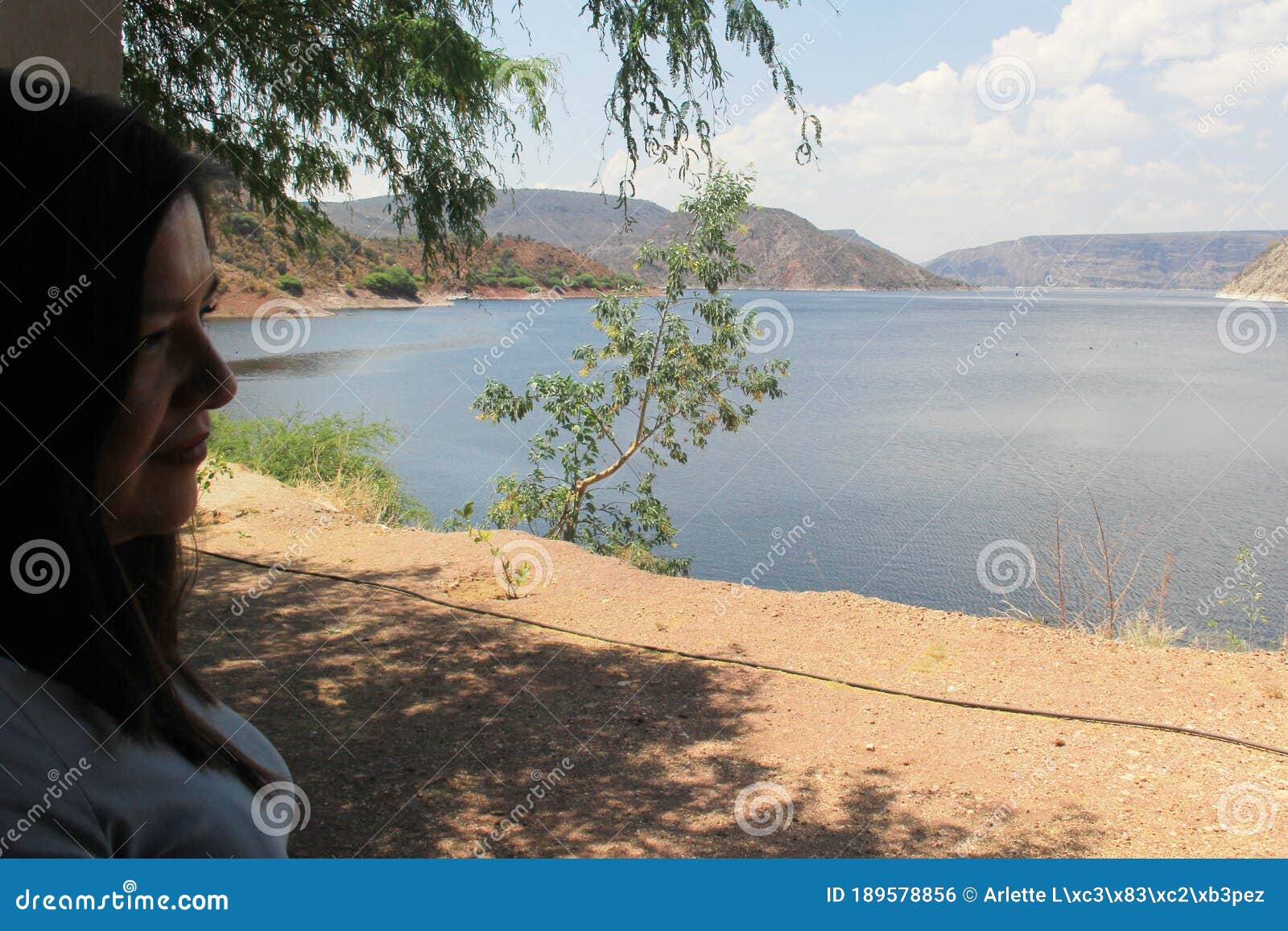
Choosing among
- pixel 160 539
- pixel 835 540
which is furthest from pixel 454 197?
pixel 835 540

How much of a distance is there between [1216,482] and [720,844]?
32.8 ft

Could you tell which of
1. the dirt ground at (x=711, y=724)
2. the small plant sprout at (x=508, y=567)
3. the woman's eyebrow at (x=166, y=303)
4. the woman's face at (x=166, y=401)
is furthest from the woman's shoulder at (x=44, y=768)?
the small plant sprout at (x=508, y=567)

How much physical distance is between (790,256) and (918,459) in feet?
23.9

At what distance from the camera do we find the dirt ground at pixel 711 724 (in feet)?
11.2

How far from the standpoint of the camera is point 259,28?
14.4 ft

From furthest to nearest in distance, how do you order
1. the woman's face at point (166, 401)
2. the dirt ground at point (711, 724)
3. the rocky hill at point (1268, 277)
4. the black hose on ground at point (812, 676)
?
the rocky hill at point (1268, 277) → the black hose on ground at point (812, 676) → the dirt ground at point (711, 724) → the woman's face at point (166, 401)

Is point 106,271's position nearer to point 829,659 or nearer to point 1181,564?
point 829,659

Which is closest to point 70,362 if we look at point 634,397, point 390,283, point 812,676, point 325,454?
point 812,676

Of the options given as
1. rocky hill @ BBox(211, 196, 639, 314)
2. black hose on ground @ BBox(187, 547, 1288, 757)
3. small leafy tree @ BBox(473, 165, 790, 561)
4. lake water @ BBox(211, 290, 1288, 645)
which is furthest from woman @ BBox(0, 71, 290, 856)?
small leafy tree @ BBox(473, 165, 790, 561)

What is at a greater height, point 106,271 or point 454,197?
point 454,197

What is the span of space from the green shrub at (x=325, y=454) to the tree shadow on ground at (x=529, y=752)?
13.9ft

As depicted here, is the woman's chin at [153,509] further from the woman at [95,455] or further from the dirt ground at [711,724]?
the dirt ground at [711,724]

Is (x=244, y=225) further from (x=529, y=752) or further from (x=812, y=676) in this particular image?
(x=812, y=676)

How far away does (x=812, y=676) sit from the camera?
502cm
